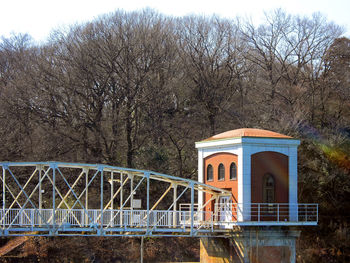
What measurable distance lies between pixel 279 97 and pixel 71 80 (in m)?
19.5

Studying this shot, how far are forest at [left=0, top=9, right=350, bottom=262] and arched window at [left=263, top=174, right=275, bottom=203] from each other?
14.5 m

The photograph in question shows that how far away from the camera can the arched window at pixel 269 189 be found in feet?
121

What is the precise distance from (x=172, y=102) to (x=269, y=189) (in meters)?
25.1

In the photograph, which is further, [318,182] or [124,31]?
[124,31]

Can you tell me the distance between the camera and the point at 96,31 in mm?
58219

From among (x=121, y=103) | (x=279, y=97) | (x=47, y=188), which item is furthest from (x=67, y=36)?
(x=279, y=97)

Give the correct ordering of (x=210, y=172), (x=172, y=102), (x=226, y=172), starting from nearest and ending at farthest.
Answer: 1. (x=226, y=172)
2. (x=210, y=172)
3. (x=172, y=102)

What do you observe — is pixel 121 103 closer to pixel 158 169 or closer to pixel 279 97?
pixel 158 169

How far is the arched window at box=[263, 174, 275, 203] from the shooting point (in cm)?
3675

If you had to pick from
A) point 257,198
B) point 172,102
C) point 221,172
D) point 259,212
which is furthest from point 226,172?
point 172,102

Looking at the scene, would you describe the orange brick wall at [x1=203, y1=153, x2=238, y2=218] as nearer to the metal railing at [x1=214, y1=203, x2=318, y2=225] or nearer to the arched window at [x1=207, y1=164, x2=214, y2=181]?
the arched window at [x1=207, y1=164, x2=214, y2=181]

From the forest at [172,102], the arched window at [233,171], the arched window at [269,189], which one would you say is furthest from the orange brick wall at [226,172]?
the forest at [172,102]

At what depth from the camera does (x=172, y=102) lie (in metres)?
60.5

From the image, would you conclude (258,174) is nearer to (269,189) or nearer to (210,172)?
→ (269,189)
